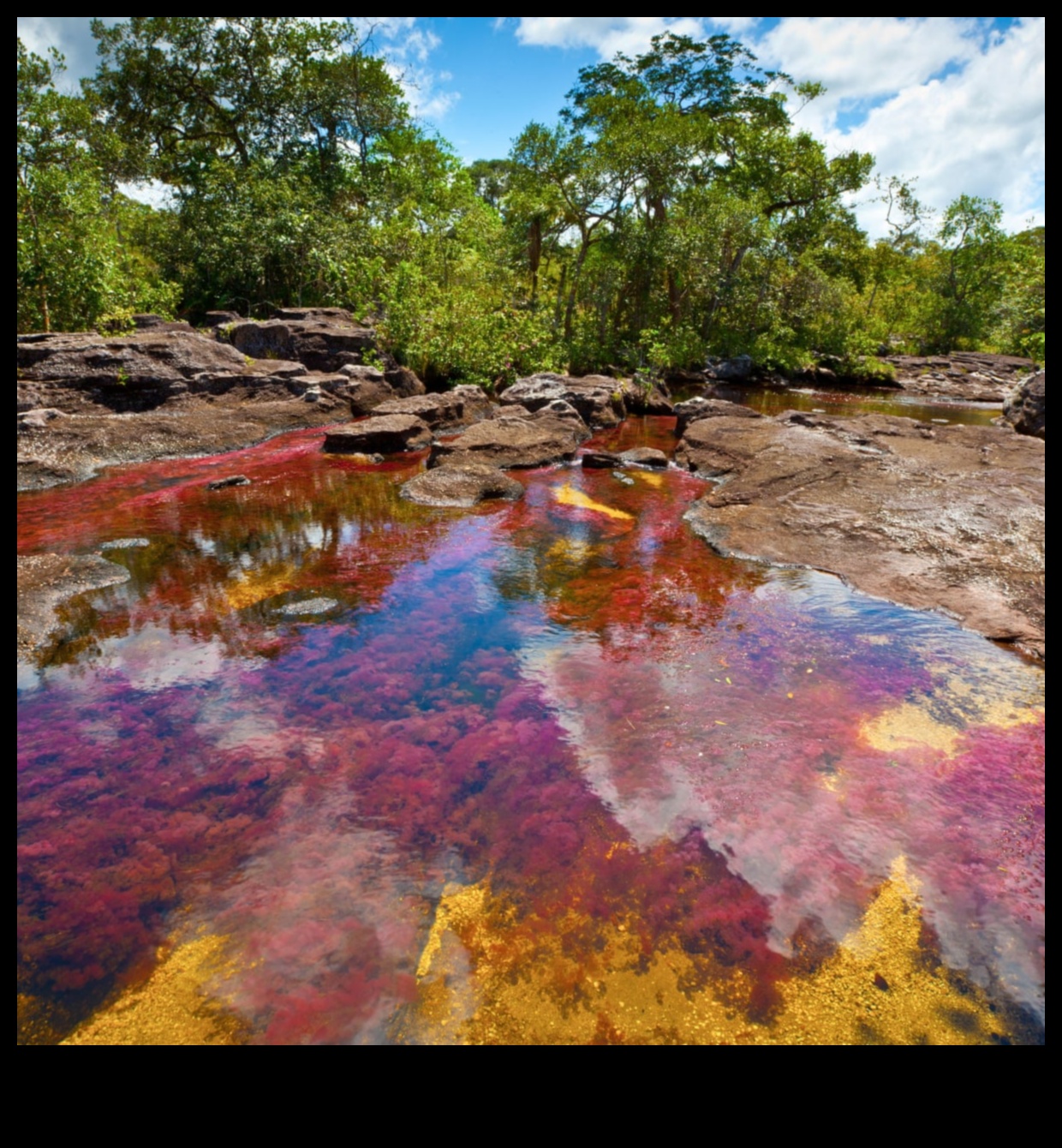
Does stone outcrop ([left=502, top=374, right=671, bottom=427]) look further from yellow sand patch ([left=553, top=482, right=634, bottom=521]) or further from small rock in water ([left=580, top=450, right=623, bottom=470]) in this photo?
yellow sand patch ([left=553, top=482, right=634, bottom=521])

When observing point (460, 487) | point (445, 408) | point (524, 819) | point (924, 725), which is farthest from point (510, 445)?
point (524, 819)

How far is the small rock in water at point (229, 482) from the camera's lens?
814 centimetres

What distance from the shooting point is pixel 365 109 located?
24.0 metres

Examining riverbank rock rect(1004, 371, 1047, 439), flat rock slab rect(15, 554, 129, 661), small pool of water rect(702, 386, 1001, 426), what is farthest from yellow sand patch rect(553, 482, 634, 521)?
small pool of water rect(702, 386, 1001, 426)

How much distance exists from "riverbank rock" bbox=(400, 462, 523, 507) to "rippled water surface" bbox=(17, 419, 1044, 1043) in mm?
2719

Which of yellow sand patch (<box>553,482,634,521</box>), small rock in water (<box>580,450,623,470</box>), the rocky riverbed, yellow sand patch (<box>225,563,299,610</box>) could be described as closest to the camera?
yellow sand patch (<box>225,563,299,610</box>)

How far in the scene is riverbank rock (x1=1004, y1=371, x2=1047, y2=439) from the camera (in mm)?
11695

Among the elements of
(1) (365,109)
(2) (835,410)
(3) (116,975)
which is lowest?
(3) (116,975)

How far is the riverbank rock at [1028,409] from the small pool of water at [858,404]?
2.85 metres

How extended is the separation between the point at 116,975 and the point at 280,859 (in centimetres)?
65

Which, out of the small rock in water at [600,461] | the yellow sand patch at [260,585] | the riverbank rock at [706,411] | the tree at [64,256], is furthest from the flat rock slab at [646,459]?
the tree at [64,256]

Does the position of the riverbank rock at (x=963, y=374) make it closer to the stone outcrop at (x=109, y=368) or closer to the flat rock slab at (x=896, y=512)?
the flat rock slab at (x=896, y=512)
